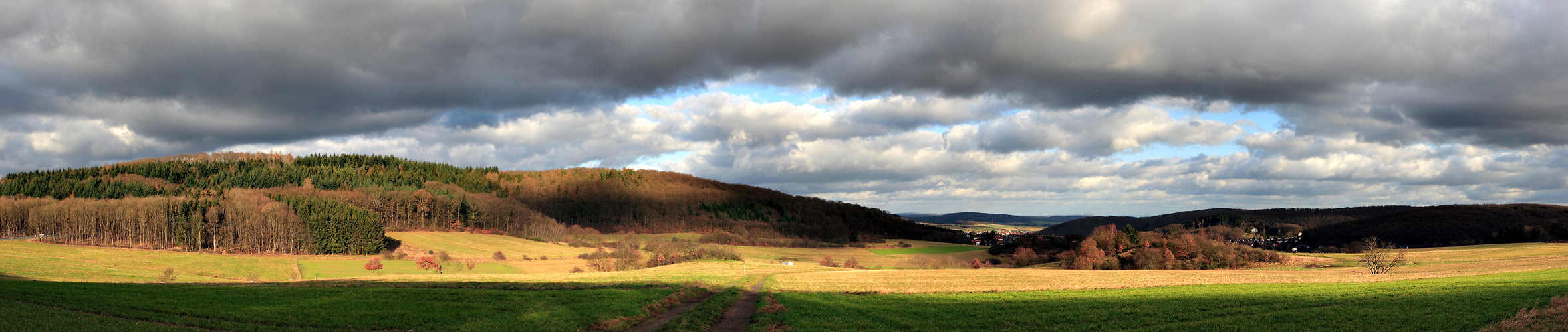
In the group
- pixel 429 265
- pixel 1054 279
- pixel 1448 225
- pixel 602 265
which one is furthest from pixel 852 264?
Answer: pixel 1448 225

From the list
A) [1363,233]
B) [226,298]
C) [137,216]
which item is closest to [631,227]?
[137,216]

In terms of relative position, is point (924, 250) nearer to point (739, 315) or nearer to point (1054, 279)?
point (1054, 279)

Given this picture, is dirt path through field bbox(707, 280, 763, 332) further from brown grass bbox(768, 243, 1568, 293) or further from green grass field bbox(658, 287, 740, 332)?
brown grass bbox(768, 243, 1568, 293)

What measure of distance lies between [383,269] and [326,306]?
6399 cm

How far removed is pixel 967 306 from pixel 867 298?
7.52 m

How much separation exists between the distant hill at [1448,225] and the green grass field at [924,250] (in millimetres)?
101717

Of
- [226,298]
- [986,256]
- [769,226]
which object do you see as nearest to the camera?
[226,298]

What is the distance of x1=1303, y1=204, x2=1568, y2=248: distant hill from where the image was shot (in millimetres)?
155375

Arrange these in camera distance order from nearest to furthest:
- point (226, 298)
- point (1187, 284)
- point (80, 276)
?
point (226, 298), point (1187, 284), point (80, 276)

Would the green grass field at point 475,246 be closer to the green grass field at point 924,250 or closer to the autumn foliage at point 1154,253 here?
the green grass field at point 924,250

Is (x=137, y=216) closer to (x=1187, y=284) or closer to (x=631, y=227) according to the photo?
(x=631, y=227)

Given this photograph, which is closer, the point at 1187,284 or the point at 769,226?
the point at 1187,284

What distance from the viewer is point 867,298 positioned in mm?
41812

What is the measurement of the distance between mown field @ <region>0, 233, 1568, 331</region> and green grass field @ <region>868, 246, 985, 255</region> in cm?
6480
